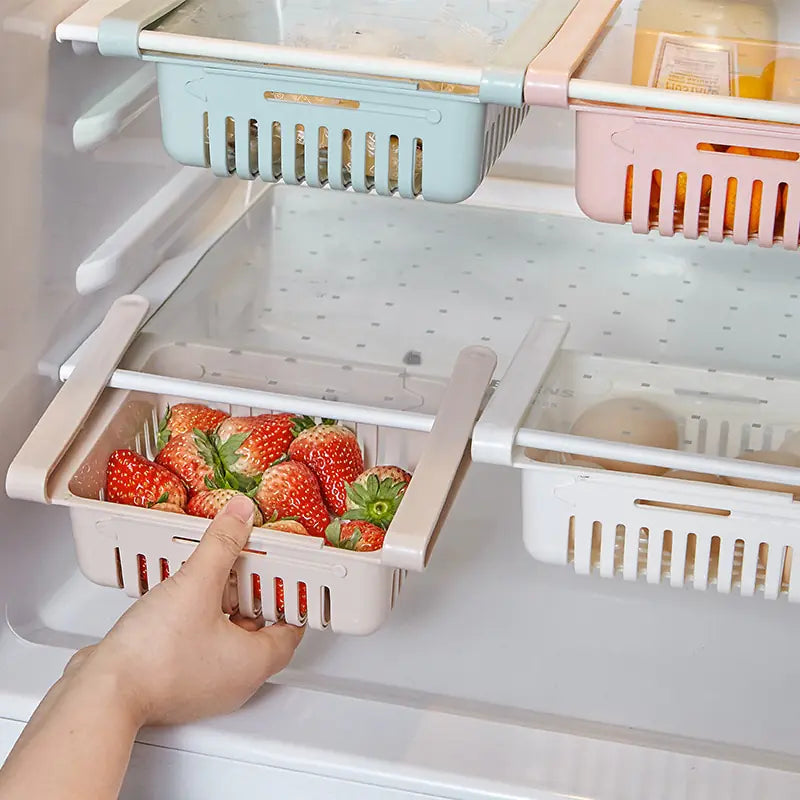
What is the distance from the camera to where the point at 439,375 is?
50.5 inches

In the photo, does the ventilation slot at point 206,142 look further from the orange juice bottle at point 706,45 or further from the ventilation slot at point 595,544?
the ventilation slot at point 595,544

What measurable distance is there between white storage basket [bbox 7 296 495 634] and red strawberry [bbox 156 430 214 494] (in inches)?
1.9

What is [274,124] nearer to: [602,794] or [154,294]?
[154,294]

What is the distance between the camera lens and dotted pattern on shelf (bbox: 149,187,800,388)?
4.44ft

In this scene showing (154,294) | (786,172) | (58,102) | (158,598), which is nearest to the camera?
(786,172)

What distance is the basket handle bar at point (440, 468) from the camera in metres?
1.03

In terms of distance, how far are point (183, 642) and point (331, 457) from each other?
25 centimetres

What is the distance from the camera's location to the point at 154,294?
4.52 ft

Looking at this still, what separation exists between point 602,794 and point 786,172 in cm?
54

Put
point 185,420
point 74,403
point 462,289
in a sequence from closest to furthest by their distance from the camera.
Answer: point 74,403
point 185,420
point 462,289

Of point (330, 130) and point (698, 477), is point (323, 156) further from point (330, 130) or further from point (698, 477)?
point (698, 477)

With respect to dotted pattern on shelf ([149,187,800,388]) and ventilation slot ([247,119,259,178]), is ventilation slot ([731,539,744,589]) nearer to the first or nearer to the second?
dotted pattern on shelf ([149,187,800,388])

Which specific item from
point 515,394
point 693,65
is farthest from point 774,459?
point 693,65

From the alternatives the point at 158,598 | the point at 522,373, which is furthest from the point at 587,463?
the point at 158,598
